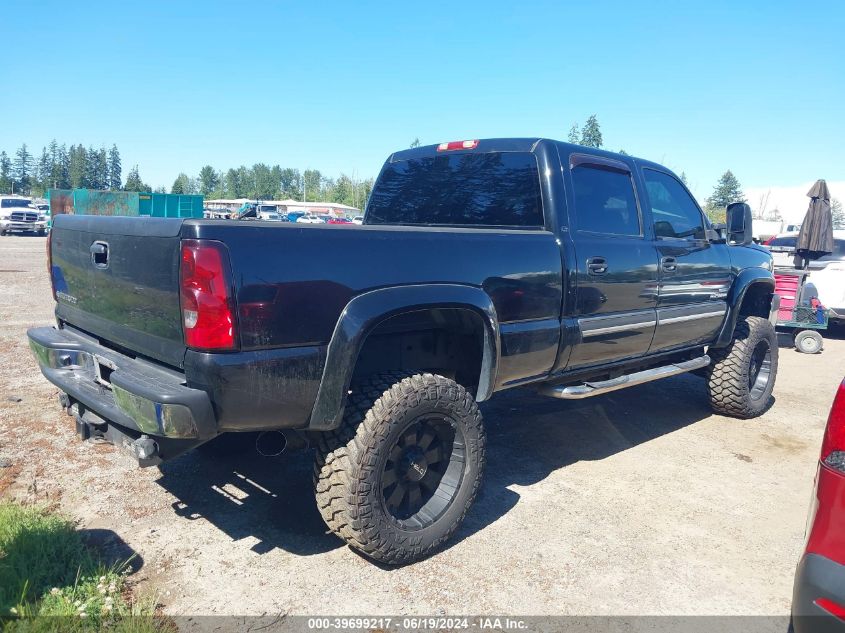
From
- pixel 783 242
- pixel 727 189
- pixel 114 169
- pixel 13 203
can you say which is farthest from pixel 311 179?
pixel 783 242

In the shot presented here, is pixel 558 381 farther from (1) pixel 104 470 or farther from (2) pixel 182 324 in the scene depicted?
(1) pixel 104 470

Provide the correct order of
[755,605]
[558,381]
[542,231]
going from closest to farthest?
[755,605] < [542,231] < [558,381]

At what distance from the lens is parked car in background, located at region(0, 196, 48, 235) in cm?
3041

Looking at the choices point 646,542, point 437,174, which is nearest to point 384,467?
point 646,542

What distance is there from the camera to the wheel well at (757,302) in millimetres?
5898

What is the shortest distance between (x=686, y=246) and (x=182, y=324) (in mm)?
3852

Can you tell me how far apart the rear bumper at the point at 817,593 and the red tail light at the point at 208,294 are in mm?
2131

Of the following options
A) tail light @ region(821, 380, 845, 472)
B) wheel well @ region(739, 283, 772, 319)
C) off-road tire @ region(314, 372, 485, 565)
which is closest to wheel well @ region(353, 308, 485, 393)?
off-road tire @ region(314, 372, 485, 565)

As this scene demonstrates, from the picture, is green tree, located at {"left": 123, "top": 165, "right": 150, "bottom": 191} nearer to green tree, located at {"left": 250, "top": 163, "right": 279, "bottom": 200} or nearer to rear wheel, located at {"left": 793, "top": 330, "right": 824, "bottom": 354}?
green tree, located at {"left": 250, "top": 163, "right": 279, "bottom": 200}

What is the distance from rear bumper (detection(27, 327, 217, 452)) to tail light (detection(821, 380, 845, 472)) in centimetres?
221

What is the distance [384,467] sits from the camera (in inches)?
112

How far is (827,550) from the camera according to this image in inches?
74.9

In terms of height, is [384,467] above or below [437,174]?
below

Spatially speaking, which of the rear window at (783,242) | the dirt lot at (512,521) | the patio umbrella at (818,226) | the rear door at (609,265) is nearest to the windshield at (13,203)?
the dirt lot at (512,521)
